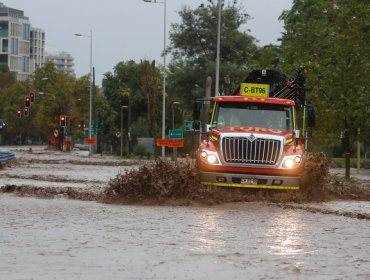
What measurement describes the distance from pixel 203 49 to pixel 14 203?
62014 mm

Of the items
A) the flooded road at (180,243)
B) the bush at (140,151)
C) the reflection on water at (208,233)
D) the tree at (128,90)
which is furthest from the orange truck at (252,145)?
the tree at (128,90)

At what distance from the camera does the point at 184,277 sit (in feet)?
28.2

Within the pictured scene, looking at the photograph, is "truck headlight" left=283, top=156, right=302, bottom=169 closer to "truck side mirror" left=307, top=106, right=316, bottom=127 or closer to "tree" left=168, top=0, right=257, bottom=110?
"truck side mirror" left=307, top=106, right=316, bottom=127

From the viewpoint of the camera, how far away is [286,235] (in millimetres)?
12539

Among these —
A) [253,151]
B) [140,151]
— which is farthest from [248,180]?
[140,151]

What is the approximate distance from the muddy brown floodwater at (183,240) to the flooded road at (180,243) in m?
0.01

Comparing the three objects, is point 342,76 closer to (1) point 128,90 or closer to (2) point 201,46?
(2) point 201,46

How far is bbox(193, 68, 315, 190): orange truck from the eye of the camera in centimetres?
1786

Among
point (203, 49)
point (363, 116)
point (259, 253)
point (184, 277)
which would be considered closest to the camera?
point (184, 277)

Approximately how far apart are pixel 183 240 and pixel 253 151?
6.43 meters

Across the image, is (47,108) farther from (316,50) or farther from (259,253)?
(259,253)

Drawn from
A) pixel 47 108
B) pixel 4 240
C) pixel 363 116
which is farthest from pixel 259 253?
pixel 47 108

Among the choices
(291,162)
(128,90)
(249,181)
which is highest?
(128,90)

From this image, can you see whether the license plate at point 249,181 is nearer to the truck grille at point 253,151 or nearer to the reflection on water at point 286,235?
the truck grille at point 253,151
